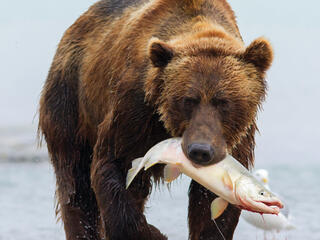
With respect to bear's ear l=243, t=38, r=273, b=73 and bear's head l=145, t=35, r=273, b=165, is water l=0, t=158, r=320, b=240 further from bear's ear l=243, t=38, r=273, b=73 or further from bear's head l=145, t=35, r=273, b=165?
bear's ear l=243, t=38, r=273, b=73

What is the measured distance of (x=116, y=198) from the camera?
524cm

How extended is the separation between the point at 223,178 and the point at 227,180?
3cm

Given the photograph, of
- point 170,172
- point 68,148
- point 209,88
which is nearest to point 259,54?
point 209,88

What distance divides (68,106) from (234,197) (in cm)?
202

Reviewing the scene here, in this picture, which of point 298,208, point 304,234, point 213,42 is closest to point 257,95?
point 213,42

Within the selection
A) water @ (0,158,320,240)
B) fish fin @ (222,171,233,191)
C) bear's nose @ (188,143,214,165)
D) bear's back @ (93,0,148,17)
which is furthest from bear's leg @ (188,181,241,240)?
water @ (0,158,320,240)

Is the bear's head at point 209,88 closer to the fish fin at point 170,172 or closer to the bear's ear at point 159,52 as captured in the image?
the bear's ear at point 159,52

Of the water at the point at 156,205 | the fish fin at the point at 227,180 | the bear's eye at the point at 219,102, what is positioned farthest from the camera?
the water at the point at 156,205

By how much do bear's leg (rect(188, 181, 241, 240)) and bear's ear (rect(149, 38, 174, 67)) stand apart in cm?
97

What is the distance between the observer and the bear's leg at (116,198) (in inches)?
204

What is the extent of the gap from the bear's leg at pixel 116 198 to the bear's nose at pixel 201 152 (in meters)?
0.96

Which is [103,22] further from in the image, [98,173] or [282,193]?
[282,193]

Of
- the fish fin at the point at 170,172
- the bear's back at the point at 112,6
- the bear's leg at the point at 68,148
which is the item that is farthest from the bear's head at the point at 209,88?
the bear's leg at the point at 68,148

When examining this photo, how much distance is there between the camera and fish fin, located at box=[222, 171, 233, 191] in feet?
14.6
